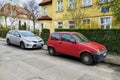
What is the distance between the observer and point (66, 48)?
29.7 feet

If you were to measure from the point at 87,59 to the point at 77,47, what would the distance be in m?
0.89

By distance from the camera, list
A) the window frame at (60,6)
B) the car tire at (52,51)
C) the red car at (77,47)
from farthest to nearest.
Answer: the window frame at (60,6) < the car tire at (52,51) < the red car at (77,47)

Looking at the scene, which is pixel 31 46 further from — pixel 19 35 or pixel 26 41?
pixel 19 35

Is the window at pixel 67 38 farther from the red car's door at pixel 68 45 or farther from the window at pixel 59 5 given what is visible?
the window at pixel 59 5

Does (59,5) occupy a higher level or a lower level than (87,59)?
higher

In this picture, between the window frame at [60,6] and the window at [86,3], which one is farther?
the window frame at [60,6]

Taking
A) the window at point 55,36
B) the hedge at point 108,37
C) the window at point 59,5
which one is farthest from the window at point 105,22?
the window at point 55,36

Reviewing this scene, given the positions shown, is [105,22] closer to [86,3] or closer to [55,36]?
[86,3]

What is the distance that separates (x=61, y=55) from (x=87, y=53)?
2.64 m

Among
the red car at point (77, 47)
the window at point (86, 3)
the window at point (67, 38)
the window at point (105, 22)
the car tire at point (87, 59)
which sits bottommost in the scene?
the car tire at point (87, 59)

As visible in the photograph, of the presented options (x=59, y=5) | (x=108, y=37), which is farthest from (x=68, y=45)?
(x=59, y=5)

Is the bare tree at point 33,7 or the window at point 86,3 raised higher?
the bare tree at point 33,7

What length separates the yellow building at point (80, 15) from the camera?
1588 cm

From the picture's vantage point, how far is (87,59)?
8.05 meters
